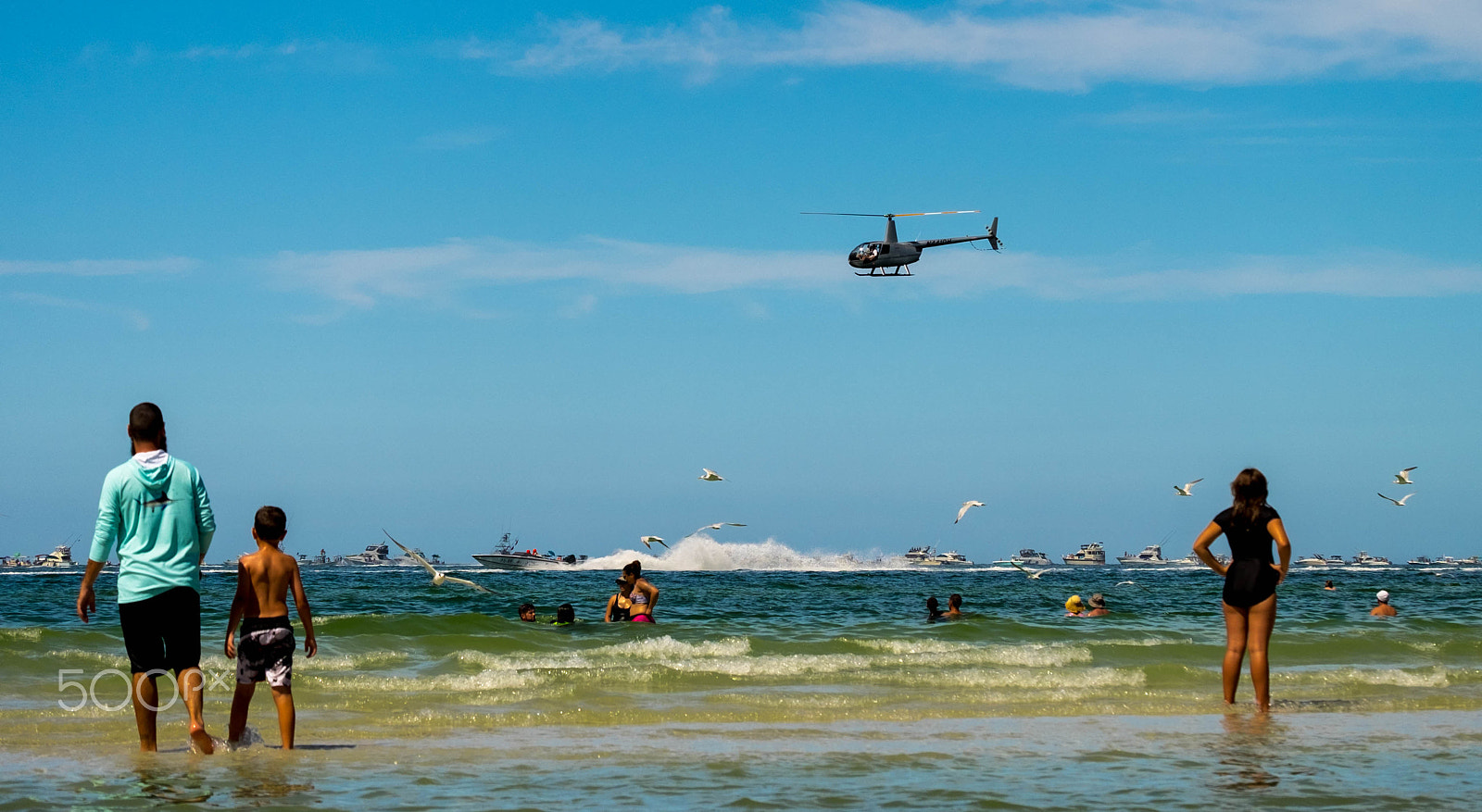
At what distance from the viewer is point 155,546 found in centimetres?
702

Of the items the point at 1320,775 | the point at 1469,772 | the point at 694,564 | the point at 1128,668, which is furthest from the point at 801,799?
the point at 694,564

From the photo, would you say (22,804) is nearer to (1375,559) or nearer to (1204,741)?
(1204,741)

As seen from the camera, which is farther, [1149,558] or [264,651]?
[1149,558]

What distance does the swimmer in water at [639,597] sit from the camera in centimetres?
1916

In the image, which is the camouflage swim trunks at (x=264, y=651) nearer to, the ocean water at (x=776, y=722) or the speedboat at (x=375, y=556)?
the ocean water at (x=776, y=722)

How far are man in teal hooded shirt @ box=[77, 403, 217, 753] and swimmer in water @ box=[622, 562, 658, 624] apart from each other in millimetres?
11936

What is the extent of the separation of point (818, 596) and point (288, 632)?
35.8m

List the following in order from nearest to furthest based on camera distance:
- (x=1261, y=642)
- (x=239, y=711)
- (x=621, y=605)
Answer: (x=239, y=711) < (x=1261, y=642) < (x=621, y=605)

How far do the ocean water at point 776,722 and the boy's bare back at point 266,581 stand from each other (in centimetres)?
86

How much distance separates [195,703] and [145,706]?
302 mm

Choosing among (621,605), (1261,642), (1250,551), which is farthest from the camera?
(621,605)

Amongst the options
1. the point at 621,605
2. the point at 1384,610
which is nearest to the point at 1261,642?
the point at 621,605

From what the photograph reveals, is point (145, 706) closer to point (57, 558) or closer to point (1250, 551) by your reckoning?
point (1250, 551)

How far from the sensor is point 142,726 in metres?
7.48
